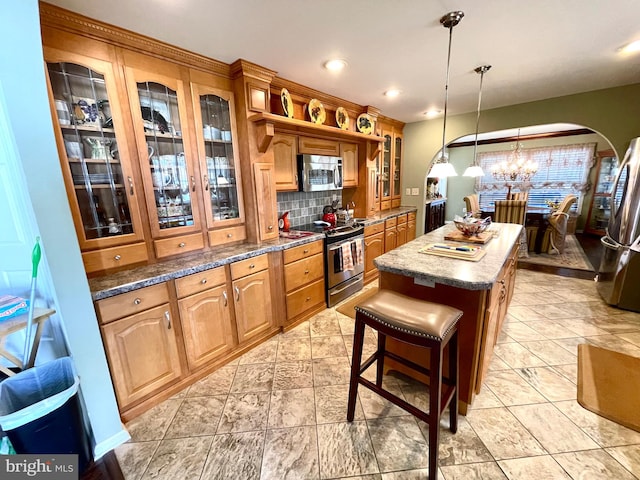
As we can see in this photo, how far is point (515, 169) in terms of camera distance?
18.6 feet

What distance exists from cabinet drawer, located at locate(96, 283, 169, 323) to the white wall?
92mm

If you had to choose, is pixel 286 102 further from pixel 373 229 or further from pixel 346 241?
pixel 373 229

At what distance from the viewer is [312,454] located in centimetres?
142

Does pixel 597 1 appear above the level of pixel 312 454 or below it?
above

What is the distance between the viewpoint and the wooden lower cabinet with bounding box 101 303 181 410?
154 centimetres

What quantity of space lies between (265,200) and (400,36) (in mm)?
1665

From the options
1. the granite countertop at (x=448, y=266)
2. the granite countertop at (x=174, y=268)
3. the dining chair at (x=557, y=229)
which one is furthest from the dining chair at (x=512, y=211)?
the granite countertop at (x=174, y=268)

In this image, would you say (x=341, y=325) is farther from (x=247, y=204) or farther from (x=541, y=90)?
(x=541, y=90)

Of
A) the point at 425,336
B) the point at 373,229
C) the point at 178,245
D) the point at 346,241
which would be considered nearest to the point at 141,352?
the point at 178,245

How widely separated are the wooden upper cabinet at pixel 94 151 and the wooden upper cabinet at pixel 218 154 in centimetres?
50

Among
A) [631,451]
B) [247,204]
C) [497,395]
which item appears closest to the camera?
[631,451]

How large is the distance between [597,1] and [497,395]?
256 cm

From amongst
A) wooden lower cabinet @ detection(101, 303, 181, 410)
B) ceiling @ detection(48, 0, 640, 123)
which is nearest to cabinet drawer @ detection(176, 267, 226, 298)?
wooden lower cabinet @ detection(101, 303, 181, 410)

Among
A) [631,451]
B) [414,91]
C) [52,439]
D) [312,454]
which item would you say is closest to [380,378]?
[312,454]
